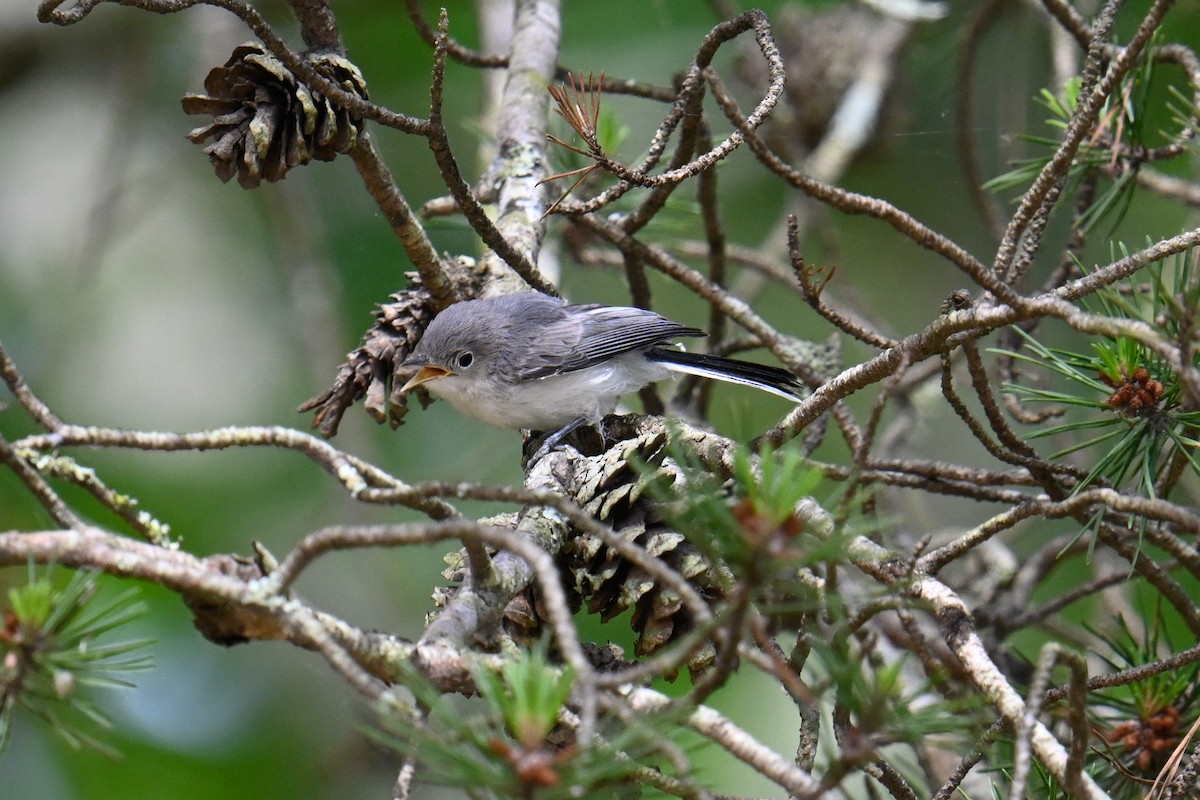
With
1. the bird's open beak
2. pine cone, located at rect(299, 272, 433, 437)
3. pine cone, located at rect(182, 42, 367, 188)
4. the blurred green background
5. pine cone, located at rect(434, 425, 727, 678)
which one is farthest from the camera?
the blurred green background

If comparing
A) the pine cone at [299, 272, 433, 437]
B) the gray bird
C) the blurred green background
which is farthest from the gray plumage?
the blurred green background

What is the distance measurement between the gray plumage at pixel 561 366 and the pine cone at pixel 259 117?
0.84 m

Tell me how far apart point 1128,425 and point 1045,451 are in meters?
2.84

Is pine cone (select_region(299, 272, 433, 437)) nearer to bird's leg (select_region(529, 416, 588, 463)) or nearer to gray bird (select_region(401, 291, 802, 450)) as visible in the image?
gray bird (select_region(401, 291, 802, 450))

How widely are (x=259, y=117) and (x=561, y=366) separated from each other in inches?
45.6

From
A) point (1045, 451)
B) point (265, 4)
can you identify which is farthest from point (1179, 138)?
point (265, 4)

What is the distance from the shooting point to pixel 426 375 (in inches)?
106

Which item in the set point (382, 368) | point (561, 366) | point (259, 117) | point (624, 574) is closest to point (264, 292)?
point (561, 366)

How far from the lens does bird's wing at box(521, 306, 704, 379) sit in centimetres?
291

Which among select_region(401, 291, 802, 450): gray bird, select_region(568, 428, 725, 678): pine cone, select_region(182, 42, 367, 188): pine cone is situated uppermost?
select_region(182, 42, 367, 188): pine cone

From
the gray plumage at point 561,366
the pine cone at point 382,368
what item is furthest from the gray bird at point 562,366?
the pine cone at point 382,368

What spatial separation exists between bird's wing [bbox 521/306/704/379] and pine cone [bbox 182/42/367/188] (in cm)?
100

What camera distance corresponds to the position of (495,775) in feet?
3.35

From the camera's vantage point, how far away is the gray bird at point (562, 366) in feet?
9.30
